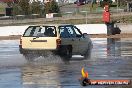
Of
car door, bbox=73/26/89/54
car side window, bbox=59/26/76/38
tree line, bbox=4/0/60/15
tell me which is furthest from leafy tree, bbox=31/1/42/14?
car side window, bbox=59/26/76/38

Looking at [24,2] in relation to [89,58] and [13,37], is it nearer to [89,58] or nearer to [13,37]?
[13,37]

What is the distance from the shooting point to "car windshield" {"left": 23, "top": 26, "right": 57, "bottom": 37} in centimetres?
2258

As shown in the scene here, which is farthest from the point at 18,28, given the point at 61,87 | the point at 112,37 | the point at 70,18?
the point at 61,87

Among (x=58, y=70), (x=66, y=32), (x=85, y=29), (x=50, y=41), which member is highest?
(x=66, y=32)

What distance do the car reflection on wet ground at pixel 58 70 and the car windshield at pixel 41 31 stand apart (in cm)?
89

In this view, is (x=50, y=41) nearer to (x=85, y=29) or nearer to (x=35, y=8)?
(x=85, y=29)

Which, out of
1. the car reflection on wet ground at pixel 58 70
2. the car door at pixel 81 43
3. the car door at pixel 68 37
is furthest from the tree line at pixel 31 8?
the car door at pixel 68 37

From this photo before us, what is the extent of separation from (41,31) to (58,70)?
446 cm

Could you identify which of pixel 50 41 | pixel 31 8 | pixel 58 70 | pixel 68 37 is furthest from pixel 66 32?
pixel 31 8

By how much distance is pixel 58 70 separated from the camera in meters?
18.9

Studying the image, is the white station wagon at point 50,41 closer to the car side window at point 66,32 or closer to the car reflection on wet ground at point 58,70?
the car side window at point 66,32

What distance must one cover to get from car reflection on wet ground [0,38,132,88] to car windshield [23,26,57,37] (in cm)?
89

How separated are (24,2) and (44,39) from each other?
175ft

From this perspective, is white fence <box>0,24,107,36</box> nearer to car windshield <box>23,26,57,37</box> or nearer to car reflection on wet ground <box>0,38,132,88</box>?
car reflection on wet ground <box>0,38,132,88</box>
